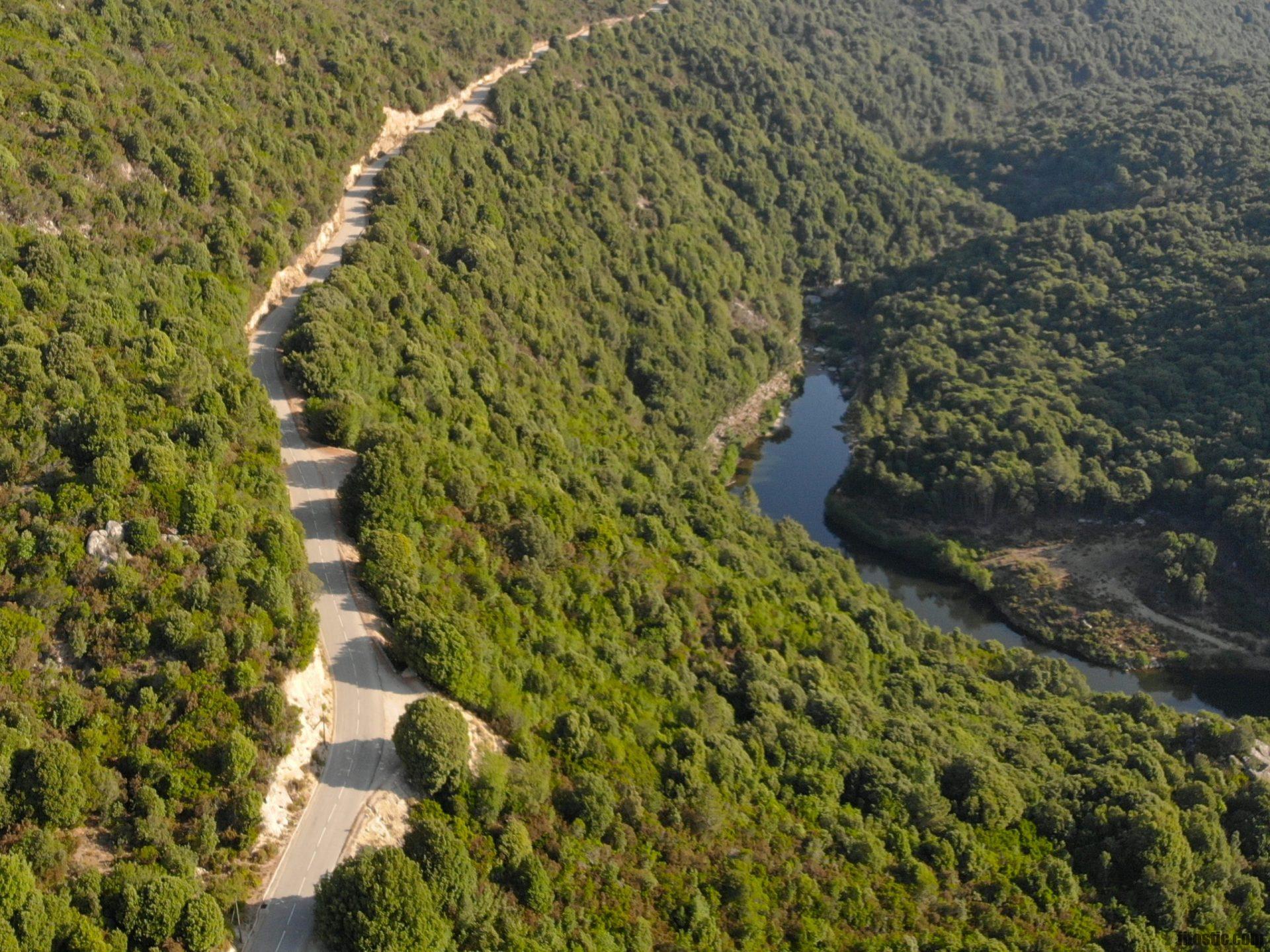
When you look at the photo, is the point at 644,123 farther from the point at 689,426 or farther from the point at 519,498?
the point at 519,498

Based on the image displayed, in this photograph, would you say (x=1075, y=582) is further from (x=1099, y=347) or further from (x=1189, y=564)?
(x=1099, y=347)

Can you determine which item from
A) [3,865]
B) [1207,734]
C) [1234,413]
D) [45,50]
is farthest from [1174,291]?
[3,865]

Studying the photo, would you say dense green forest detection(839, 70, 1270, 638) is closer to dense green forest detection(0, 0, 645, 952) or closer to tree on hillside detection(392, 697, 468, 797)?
dense green forest detection(0, 0, 645, 952)

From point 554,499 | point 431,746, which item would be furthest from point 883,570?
point 431,746

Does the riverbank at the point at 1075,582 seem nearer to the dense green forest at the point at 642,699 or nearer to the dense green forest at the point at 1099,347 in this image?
the dense green forest at the point at 1099,347

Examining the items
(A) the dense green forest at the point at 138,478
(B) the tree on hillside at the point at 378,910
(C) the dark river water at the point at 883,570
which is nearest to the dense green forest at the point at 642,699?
(B) the tree on hillside at the point at 378,910

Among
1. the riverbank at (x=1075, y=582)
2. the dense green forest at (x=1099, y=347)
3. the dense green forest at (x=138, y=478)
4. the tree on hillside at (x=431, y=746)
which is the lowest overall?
the riverbank at (x=1075, y=582)

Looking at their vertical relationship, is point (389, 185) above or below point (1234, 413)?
above
